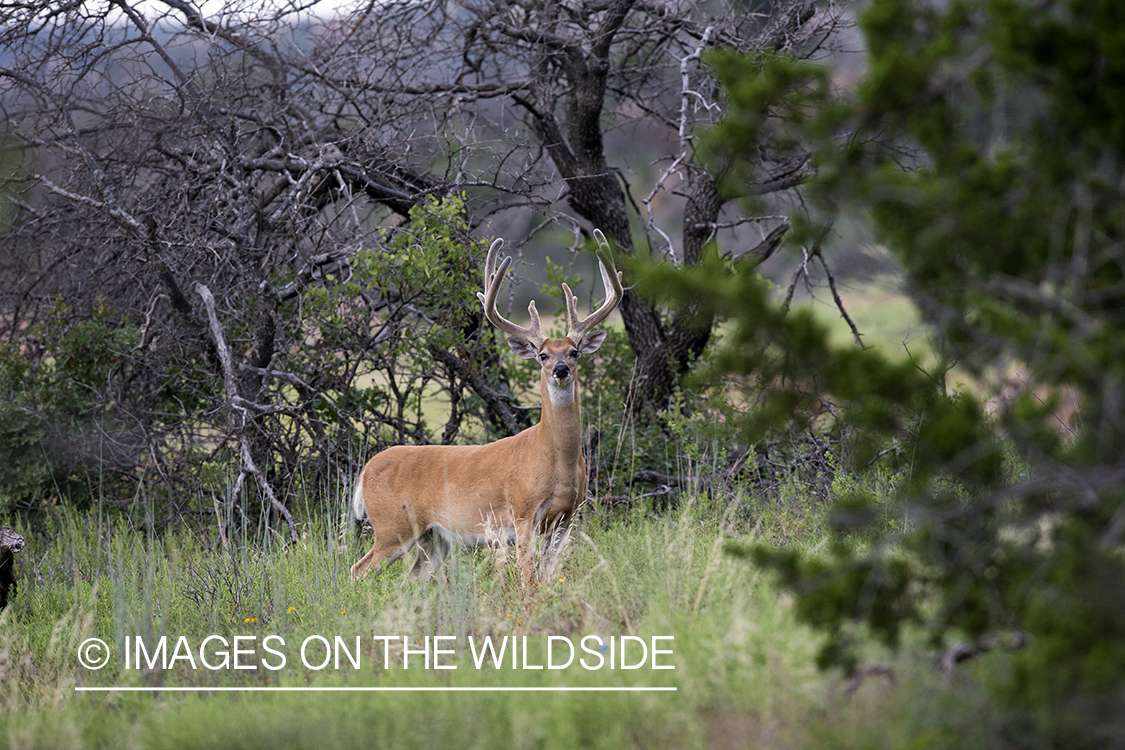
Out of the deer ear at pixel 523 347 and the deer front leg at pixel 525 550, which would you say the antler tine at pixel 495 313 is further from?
the deer front leg at pixel 525 550

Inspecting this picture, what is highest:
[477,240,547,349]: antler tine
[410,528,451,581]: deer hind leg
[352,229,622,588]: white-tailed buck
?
[477,240,547,349]: antler tine

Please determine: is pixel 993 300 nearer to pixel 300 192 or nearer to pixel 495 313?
pixel 495 313

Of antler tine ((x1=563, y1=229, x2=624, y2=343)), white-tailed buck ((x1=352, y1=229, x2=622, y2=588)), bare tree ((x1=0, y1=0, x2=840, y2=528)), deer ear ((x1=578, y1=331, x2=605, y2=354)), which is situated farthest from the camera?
bare tree ((x1=0, y1=0, x2=840, y2=528))

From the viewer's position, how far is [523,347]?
6680 millimetres

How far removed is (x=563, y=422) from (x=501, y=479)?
593 mm

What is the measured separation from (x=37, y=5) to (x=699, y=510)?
20.9 ft

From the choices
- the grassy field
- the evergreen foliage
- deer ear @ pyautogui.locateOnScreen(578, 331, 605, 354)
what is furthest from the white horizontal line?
deer ear @ pyautogui.locateOnScreen(578, 331, 605, 354)

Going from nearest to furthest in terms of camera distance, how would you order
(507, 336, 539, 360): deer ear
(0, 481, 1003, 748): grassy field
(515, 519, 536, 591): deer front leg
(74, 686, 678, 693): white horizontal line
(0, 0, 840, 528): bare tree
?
(0, 481, 1003, 748): grassy field < (74, 686, 678, 693): white horizontal line < (515, 519, 536, 591): deer front leg < (507, 336, 539, 360): deer ear < (0, 0, 840, 528): bare tree

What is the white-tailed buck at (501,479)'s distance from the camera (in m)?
6.16

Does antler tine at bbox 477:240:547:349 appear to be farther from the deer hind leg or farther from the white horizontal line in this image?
the white horizontal line

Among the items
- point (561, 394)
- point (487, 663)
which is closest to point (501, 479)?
point (561, 394)

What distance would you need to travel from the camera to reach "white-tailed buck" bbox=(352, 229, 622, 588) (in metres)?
6.16

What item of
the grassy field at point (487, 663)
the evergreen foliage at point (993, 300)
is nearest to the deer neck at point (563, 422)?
the grassy field at point (487, 663)

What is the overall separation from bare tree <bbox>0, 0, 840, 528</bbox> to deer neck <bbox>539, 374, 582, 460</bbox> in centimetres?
168
